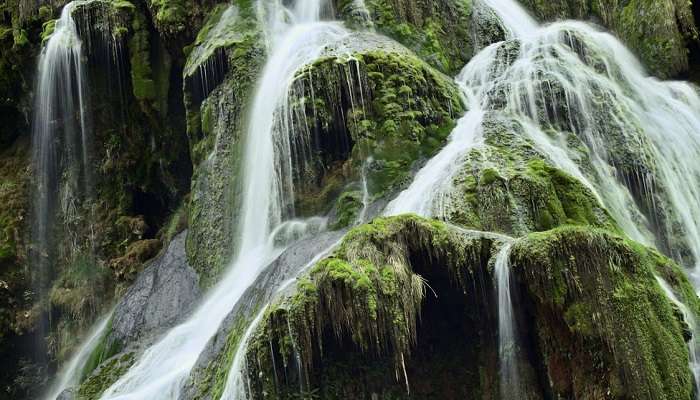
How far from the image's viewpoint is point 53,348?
59.3 feet

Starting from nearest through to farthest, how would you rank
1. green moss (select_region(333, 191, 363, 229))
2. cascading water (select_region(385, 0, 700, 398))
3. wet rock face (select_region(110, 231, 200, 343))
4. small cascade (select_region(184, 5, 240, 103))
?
cascading water (select_region(385, 0, 700, 398)), green moss (select_region(333, 191, 363, 229)), wet rock face (select_region(110, 231, 200, 343)), small cascade (select_region(184, 5, 240, 103))

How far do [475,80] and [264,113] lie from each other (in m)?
4.86

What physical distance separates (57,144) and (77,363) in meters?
6.94

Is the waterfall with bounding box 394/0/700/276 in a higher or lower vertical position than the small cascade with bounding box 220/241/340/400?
higher

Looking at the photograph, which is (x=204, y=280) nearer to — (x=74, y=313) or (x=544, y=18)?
(x=74, y=313)

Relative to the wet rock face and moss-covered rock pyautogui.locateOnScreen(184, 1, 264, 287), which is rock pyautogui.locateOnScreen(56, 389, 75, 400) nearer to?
the wet rock face

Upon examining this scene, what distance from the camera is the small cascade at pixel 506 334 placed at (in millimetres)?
8609

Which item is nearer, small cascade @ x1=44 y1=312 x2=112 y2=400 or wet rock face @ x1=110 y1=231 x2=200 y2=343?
wet rock face @ x1=110 y1=231 x2=200 y2=343

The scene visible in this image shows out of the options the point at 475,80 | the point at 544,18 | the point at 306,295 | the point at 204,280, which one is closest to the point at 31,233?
the point at 204,280

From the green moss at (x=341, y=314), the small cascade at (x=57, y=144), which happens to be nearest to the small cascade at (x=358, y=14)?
the small cascade at (x=57, y=144)

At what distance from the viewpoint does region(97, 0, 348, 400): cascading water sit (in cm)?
1141

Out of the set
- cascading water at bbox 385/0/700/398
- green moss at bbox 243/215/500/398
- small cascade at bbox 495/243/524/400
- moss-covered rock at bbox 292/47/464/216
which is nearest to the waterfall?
cascading water at bbox 385/0/700/398

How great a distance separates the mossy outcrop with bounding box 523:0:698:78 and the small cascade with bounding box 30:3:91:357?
583 inches

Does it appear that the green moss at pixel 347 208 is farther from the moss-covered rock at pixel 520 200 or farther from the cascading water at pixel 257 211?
the moss-covered rock at pixel 520 200
